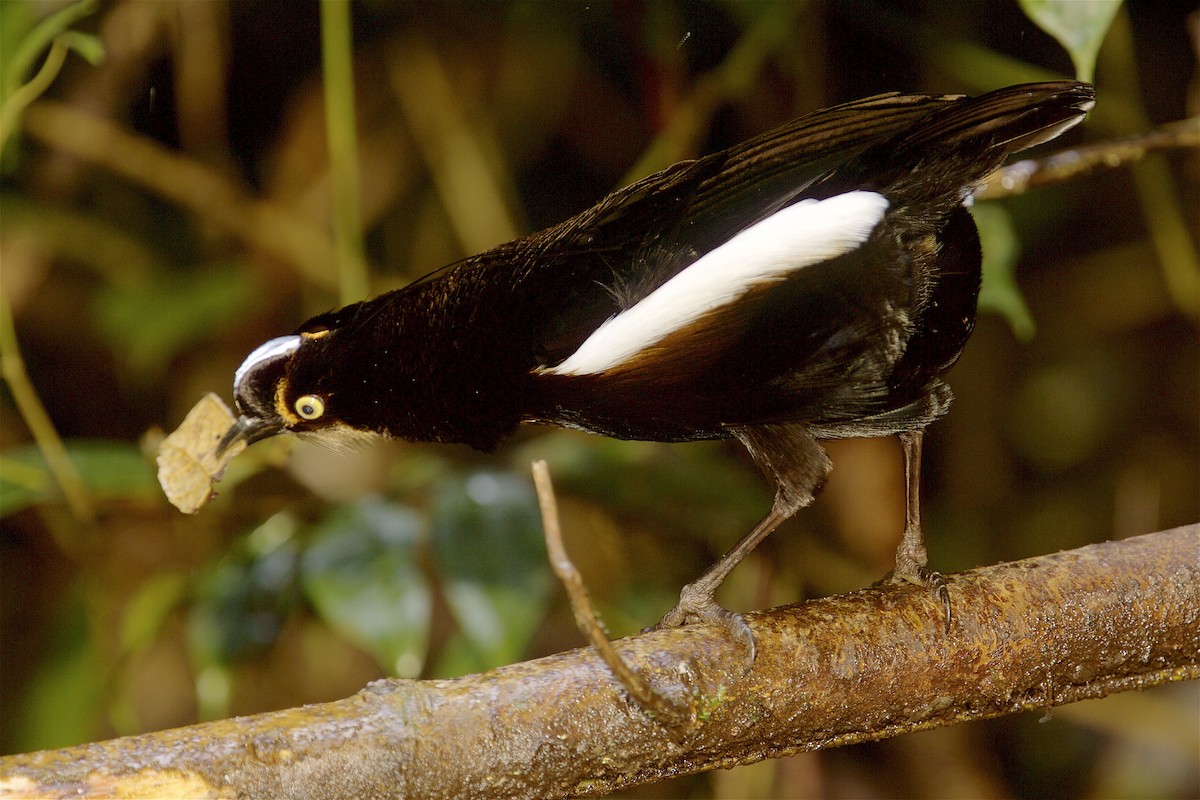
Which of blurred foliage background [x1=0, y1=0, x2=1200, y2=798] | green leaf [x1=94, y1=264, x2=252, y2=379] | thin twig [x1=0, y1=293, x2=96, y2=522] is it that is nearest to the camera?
thin twig [x1=0, y1=293, x2=96, y2=522]

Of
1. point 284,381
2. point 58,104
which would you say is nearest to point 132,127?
point 58,104

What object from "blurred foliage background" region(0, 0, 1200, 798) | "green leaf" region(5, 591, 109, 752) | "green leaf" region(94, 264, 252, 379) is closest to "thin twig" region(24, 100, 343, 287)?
"blurred foliage background" region(0, 0, 1200, 798)

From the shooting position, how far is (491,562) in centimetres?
201

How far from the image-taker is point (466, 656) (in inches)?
87.2

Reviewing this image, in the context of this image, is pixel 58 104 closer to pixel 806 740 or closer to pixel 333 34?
pixel 333 34

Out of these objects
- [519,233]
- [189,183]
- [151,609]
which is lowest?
[151,609]

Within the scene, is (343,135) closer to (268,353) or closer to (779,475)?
(268,353)

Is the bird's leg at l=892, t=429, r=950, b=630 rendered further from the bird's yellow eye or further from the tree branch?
the bird's yellow eye

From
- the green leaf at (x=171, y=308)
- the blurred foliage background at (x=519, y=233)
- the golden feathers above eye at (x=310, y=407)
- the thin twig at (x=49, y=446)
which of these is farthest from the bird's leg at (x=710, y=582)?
the green leaf at (x=171, y=308)

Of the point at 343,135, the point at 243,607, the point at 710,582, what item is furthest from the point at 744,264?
the point at 343,135

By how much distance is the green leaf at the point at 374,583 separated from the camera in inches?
75.2

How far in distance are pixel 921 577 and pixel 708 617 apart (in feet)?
1.02

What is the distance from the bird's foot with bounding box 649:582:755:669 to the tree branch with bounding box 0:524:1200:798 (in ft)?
0.06

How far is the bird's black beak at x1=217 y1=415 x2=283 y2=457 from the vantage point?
168 centimetres
